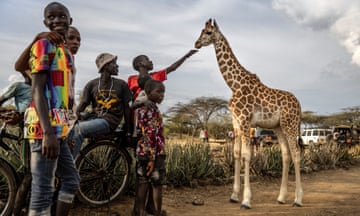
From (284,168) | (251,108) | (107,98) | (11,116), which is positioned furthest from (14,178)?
Result: (284,168)

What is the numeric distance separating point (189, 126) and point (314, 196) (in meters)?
25.4

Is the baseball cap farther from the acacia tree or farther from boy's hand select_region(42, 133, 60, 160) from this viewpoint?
the acacia tree

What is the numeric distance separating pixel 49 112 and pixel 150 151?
5.47 feet

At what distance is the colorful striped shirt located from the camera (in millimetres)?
2453

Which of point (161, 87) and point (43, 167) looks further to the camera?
point (161, 87)

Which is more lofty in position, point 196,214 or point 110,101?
point 110,101

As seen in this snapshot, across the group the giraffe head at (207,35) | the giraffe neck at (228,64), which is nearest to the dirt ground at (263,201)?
the giraffe neck at (228,64)

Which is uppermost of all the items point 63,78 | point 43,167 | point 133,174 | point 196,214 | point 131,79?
point 131,79

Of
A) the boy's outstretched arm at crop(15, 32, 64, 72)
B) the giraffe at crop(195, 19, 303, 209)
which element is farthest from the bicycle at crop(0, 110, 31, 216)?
the giraffe at crop(195, 19, 303, 209)

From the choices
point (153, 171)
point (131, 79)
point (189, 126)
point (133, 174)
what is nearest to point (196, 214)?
point (133, 174)

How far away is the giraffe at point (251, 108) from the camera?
611 centimetres

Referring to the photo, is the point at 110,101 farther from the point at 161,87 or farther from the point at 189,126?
the point at 189,126

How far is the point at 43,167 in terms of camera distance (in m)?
2.41

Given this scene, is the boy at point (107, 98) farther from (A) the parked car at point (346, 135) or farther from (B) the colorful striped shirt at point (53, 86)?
(A) the parked car at point (346, 135)
